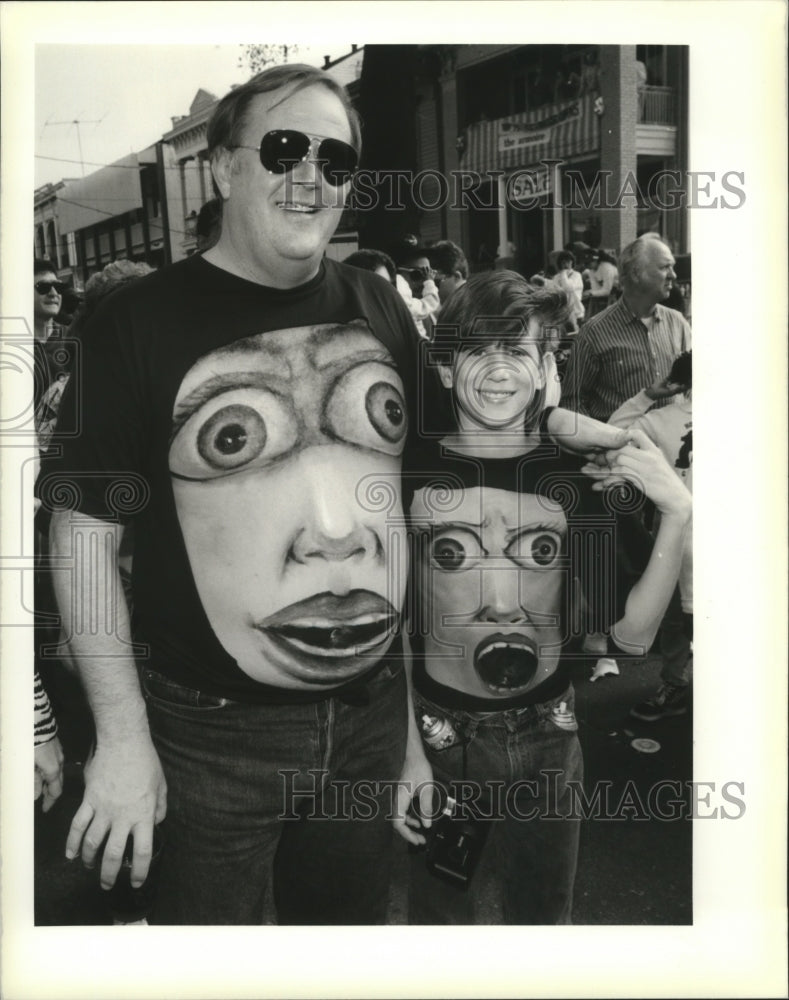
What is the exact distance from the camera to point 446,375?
186 cm

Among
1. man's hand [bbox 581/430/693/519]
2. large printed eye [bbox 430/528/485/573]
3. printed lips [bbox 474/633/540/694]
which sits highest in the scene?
man's hand [bbox 581/430/693/519]

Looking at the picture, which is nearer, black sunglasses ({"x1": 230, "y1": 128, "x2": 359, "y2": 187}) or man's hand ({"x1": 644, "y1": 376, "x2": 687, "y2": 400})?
black sunglasses ({"x1": 230, "y1": 128, "x2": 359, "y2": 187})

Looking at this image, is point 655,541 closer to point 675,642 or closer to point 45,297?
point 675,642

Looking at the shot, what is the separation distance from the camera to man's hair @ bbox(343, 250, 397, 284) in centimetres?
185

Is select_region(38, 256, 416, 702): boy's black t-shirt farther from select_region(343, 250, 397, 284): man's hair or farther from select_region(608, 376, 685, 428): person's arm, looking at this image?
select_region(608, 376, 685, 428): person's arm

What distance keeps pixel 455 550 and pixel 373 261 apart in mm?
594

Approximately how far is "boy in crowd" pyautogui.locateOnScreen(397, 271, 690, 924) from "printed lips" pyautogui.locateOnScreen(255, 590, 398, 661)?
0.29 ft

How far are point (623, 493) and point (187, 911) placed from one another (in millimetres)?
1203

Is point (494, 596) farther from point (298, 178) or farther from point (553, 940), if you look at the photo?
point (298, 178)

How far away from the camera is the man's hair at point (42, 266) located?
1.89 metres

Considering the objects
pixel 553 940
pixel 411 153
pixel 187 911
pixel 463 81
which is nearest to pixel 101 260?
pixel 411 153

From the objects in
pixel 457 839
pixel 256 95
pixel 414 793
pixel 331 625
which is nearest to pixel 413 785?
pixel 414 793

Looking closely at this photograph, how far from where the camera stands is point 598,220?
6.38ft

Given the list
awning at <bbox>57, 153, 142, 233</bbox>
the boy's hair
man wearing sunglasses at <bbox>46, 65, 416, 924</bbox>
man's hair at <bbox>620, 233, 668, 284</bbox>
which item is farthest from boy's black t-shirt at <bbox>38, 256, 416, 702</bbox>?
the boy's hair
